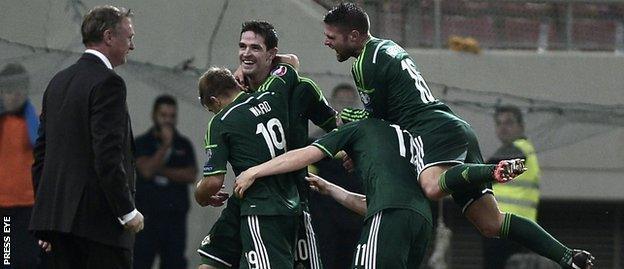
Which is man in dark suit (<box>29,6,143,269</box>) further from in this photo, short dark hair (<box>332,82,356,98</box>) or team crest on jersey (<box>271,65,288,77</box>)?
short dark hair (<box>332,82,356,98</box>)

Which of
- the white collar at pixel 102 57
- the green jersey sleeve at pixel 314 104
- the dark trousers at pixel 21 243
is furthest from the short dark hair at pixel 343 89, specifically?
the white collar at pixel 102 57

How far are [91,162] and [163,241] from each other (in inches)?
171

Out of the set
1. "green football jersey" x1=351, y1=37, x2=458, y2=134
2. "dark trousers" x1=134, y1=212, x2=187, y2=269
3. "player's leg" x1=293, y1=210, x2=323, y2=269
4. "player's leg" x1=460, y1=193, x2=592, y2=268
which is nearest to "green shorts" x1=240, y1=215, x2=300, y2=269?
"player's leg" x1=293, y1=210, x2=323, y2=269

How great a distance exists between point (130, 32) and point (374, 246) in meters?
1.68

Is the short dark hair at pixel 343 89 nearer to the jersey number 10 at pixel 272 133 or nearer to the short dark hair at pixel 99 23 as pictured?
the jersey number 10 at pixel 272 133

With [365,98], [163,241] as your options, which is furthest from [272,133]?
[163,241]

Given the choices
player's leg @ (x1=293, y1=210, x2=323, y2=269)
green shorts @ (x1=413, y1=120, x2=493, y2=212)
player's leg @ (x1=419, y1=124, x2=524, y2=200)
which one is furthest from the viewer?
player's leg @ (x1=293, y1=210, x2=323, y2=269)

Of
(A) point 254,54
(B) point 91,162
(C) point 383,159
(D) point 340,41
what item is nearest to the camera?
(B) point 91,162

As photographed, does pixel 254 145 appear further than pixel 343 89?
No

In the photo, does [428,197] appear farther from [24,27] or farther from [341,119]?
[24,27]

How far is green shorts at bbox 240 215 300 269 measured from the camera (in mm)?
7648

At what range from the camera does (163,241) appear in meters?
11.2

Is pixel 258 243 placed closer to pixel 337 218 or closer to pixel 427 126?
pixel 427 126

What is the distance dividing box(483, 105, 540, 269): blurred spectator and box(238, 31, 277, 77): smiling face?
3531 mm
